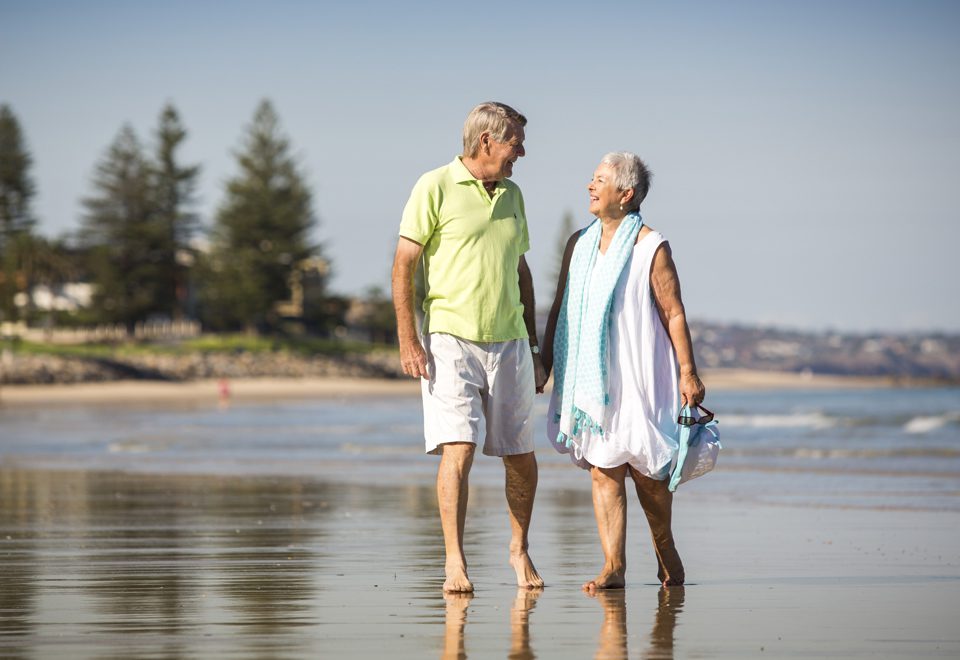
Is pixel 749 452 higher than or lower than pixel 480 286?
lower

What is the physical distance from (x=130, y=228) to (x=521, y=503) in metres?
58.6

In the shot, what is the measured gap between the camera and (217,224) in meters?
63.4

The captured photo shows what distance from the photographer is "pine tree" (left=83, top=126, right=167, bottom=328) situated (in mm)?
60594

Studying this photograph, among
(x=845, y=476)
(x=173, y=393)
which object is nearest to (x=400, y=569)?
(x=845, y=476)

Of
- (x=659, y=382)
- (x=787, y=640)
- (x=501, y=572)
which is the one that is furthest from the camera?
(x=501, y=572)

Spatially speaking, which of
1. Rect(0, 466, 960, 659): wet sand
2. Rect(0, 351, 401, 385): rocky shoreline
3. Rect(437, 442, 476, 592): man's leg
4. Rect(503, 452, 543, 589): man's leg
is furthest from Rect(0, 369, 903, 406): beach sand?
Rect(437, 442, 476, 592): man's leg

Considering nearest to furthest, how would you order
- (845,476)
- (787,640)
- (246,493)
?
(787,640) → (246,493) → (845,476)

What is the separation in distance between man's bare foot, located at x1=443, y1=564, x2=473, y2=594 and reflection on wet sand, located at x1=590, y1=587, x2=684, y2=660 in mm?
398

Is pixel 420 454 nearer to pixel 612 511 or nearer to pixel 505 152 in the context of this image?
pixel 612 511

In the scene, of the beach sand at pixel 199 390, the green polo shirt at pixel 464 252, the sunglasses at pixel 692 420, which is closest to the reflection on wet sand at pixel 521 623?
the sunglasses at pixel 692 420

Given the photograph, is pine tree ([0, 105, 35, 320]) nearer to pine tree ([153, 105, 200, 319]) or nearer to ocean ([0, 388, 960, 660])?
pine tree ([153, 105, 200, 319])

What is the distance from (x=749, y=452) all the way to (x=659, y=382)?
36.9 feet

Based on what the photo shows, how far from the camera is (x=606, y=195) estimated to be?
4.59m

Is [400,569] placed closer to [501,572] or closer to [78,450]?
[501,572]
